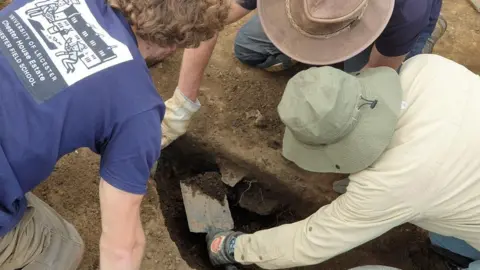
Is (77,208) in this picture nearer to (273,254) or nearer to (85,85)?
(273,254)

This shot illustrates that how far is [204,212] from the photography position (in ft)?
11.3

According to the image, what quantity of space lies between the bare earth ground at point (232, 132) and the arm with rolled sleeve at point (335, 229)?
1.54ft

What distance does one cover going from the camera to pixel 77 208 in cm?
290

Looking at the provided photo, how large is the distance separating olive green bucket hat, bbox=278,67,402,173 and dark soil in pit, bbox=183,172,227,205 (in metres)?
1.22

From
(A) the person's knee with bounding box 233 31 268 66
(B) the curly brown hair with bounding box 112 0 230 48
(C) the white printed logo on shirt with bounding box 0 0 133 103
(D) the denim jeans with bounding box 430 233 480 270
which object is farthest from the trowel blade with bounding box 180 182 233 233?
(C) the white printed logo on shirt with bounding box 0 0 133 103

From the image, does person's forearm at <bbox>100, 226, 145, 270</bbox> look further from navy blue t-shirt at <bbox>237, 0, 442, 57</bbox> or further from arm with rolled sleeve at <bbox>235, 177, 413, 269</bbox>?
navy blue t-shirt at <bbox>237, 0, 442, 57</bbox>

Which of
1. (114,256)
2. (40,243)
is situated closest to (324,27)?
(114,256)

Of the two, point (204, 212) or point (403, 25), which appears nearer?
point (403, 25)

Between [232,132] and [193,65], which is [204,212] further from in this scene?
[193,65]

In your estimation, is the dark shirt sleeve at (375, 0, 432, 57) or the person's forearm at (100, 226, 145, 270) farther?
the dark shirt sleeve at (375, 0, 432, 57)

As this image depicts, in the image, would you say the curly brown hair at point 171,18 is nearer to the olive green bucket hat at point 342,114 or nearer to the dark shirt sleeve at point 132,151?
the dark shirt sleeve at point 132,151

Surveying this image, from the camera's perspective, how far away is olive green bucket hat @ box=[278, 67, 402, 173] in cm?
212

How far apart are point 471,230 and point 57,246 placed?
179 centimetres

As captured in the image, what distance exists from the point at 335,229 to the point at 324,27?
0.85m
